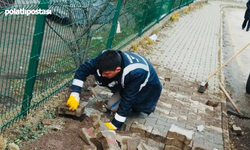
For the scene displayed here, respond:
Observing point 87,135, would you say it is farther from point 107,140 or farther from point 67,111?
point 67,111

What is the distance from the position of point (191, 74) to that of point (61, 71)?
3.89 metres

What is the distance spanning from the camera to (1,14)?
9.46 ft

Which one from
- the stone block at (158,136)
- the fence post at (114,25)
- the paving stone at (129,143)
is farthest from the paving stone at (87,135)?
the fence post at (114,25)

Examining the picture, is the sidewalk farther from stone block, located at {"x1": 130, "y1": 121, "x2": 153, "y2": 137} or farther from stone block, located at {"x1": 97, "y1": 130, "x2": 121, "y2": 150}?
stone block, located at {"x1": 97, "y1": 130, "x2": 121, "y2": 150}

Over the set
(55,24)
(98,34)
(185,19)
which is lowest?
(185,19)

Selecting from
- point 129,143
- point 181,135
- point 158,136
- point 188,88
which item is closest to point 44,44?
point 129,143

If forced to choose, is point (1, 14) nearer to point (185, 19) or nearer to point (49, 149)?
point (49, 149)

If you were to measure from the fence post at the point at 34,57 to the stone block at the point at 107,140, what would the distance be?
1.07 meters

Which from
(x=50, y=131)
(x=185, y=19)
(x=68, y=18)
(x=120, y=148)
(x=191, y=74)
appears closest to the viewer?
(x=120, y=148)

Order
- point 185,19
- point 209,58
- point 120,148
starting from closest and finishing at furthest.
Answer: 1. point 120,148
2. point 209,58
3. point 185,19

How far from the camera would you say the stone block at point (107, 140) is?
3.28 meters

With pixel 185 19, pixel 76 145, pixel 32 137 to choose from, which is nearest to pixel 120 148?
pixel 76 145

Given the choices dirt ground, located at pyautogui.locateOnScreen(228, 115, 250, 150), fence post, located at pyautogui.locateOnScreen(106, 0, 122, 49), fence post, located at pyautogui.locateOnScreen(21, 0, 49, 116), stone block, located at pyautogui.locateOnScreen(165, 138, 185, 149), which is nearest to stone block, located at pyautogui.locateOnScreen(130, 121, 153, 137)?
stone block, located at pyautogui.locateOnScreen(165, 138, 185, 149)

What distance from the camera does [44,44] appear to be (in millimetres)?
3904
